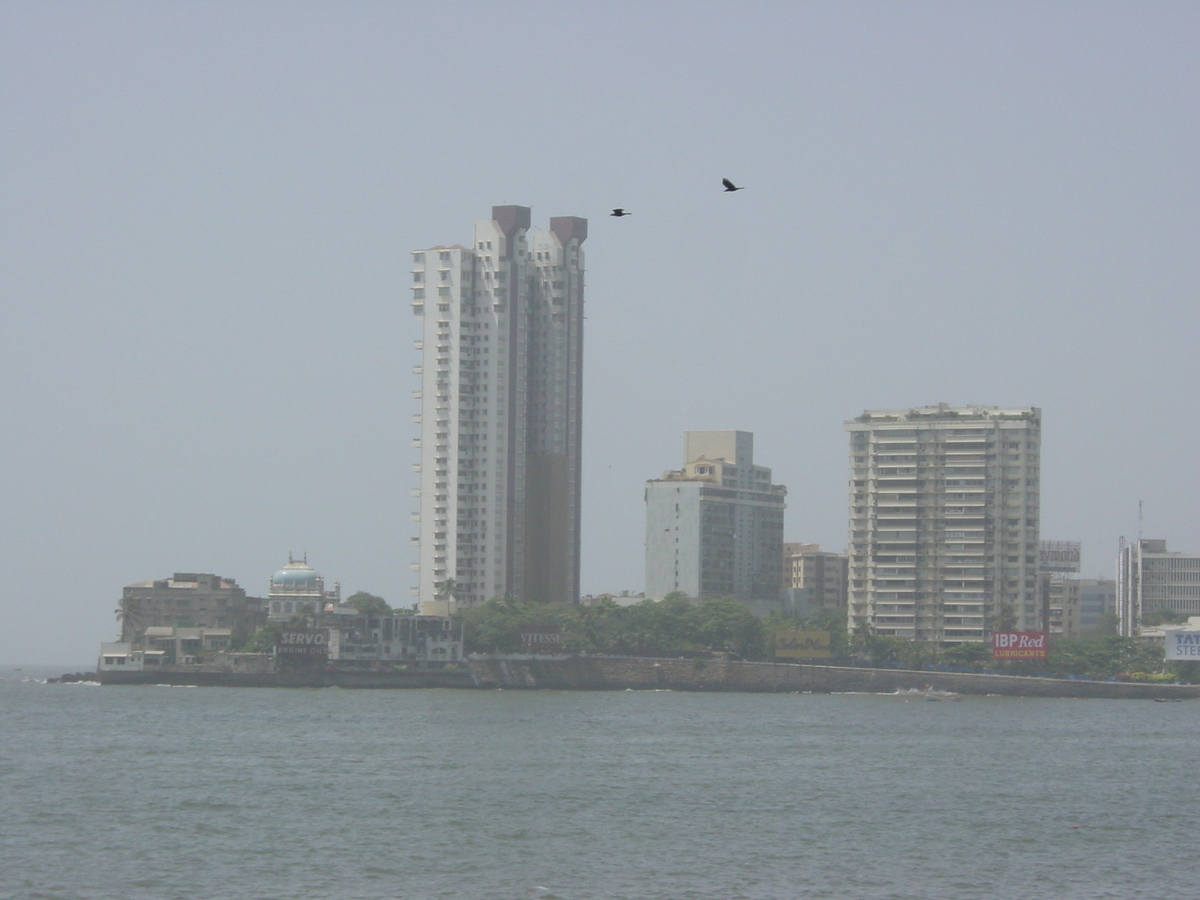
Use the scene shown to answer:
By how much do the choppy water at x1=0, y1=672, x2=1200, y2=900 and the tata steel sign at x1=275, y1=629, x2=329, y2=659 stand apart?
4892 cm

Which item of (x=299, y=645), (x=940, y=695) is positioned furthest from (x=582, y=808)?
(x=940, y=695)

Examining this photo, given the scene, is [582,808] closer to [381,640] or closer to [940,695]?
[940,695]

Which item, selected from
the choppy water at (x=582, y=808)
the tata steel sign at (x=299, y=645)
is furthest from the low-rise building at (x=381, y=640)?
the choppy water at (x=582, y=808)

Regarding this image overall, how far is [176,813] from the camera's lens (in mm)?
75375

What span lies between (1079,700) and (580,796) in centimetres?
12506

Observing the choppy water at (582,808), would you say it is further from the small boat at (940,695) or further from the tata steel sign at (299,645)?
the small boat at (940,695)

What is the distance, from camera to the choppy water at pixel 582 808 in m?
59.5

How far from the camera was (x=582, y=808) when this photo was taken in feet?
257

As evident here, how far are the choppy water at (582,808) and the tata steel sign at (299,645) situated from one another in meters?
48.9

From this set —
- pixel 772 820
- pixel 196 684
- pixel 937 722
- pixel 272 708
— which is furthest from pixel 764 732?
pixel 196 684

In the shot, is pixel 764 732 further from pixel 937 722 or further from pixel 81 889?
pixel 81 889

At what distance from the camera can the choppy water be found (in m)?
59.5

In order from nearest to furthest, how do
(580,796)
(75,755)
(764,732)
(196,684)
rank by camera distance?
(580,796) < (75,755) < (764,732) < (196,684)

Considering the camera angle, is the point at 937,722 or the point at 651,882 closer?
the point at 651,882
